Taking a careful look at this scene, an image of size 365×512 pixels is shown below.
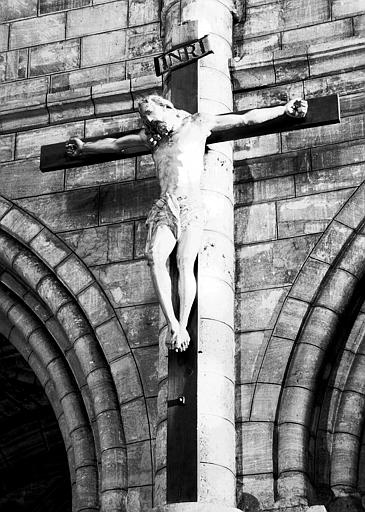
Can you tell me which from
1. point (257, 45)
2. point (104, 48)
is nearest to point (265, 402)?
point (257, 45)

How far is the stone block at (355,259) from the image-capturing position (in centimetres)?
1073

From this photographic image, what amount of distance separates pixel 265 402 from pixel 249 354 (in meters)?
0.40

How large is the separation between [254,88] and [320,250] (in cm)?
158

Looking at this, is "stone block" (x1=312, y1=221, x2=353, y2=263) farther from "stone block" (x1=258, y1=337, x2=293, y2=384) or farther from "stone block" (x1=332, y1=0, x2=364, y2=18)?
"stone block" (x1=332, y1=0, x2=364, y2=18)

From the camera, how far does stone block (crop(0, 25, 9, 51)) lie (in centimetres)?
1276

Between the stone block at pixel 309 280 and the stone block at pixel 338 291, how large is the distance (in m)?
0.07

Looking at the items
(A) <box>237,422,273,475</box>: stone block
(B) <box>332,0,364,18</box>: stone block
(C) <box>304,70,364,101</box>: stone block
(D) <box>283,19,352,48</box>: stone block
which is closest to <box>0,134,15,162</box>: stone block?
(D) <box>283,19,352,48</box>: stone block

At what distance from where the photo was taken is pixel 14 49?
1271 cm

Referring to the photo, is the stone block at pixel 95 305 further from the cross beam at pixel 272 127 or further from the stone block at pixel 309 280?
the stone block at pixel 309 280

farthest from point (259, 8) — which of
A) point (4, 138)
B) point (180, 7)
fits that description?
point (4, 138)

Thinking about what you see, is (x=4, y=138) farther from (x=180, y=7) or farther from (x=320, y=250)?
(x=320, y=250)

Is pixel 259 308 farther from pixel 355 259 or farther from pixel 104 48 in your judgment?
pixel 104 48

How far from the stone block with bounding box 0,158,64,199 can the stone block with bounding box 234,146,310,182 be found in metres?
1.49

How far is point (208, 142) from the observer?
10.8 metres
